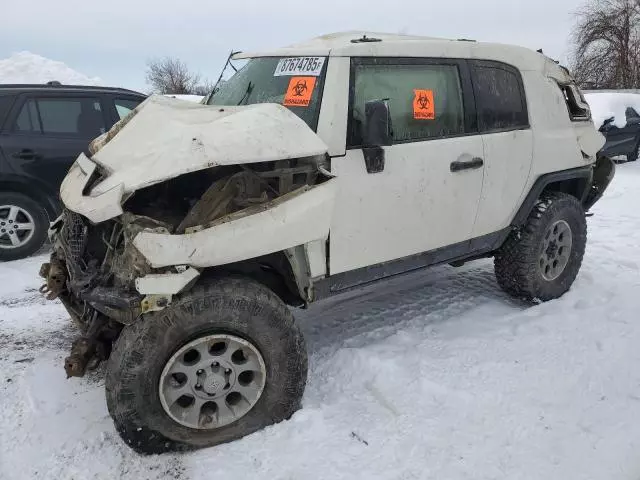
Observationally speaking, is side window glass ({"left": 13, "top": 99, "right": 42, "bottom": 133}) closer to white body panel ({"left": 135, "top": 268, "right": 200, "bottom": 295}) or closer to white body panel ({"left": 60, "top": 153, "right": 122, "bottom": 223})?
white body panel ({"left": 60, "top": 153, "right": 122, "bottom": 223})

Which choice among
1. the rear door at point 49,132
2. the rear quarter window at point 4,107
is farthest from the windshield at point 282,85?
the rear quarter window at point 4,107

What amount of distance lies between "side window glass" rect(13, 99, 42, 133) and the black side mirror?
4.46 m

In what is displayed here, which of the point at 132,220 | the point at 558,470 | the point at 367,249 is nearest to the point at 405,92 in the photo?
the point at 367,249

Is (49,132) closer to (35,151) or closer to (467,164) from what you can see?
(35,151)

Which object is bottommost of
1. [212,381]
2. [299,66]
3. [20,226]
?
[212,381]

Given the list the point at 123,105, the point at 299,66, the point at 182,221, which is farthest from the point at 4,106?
the point at 182,221

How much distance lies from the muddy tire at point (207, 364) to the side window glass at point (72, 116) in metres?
4.27

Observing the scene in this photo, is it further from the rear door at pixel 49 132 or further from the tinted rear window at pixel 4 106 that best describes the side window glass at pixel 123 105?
the tinted rear window at pixel 4 106

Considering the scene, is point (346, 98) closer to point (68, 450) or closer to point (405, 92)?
point (405, 92)

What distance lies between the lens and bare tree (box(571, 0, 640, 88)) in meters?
28.5

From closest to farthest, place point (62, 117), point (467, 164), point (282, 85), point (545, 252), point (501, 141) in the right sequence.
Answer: point (282, 85), point (467, 164), point (501, 141), point (545, 252), point (62, 117)

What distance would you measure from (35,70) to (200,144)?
89.9ft

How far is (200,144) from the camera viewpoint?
8.14 ft

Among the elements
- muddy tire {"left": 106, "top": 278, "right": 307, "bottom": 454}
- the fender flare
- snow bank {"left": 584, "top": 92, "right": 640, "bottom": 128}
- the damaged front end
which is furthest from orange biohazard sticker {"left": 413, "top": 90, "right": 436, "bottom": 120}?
snow bank {"left": 584, "top": 92, "right": 640, "bottom": 128}
